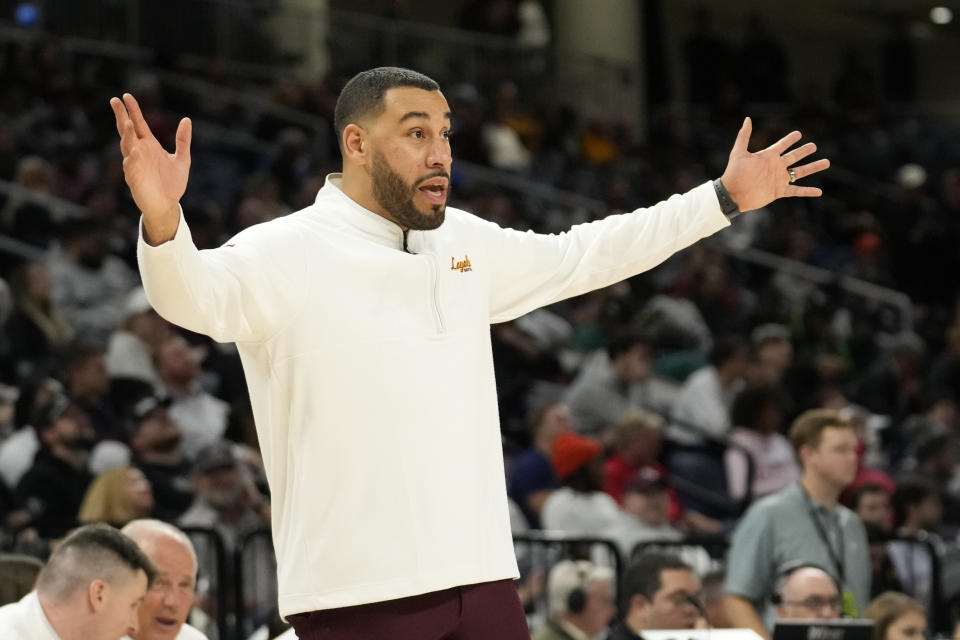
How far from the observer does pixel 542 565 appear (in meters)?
7.37

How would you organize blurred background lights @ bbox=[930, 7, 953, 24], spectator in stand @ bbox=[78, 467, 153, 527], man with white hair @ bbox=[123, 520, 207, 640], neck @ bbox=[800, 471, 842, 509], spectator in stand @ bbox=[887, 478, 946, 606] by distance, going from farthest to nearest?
blurred background lights @ bbox=[930, 7, 953, 24] < spectator in stand @ bbox=[887, 478, 946, 606] < spectator in stand @ bbox=[78, 467, 153, 527] < neck @ bbox=[800, 471, 842, 509] < man with white hair @ bbox=[123, 520, 207, 640]

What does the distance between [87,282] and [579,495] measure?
372 cm

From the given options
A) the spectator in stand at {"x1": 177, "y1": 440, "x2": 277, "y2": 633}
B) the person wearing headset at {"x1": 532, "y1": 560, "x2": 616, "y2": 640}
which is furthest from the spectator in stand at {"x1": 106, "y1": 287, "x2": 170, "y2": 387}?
the person wearing headset at {"x1": 532, "y1": 560, "x2": 616, "y2": 640}

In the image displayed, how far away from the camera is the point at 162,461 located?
8.08 metres

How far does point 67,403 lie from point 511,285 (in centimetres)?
465

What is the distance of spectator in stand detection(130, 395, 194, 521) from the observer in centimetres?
784

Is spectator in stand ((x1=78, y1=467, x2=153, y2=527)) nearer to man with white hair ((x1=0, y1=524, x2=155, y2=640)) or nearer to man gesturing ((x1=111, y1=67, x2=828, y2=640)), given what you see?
Result: man with white hair ((x1=0, y1=524, x2=155, y2=640))

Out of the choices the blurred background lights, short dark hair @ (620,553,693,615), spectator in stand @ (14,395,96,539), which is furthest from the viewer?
the blurred background lights

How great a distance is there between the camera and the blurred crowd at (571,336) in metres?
7.80

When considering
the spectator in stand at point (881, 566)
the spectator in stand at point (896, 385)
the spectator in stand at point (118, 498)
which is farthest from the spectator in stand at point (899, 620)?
the spectator in stand at point (896, 385)

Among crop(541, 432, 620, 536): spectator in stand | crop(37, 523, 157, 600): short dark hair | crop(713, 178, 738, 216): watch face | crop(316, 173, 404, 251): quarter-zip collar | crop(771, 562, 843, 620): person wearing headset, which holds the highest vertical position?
crop(713, 178, 738, 216): watch face

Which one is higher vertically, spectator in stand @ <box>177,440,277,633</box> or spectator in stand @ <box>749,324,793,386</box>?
spectator in stand @ <box>749,324,793,386</box>

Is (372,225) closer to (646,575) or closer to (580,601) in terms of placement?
(646,575)

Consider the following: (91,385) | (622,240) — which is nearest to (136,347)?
(91,385)
